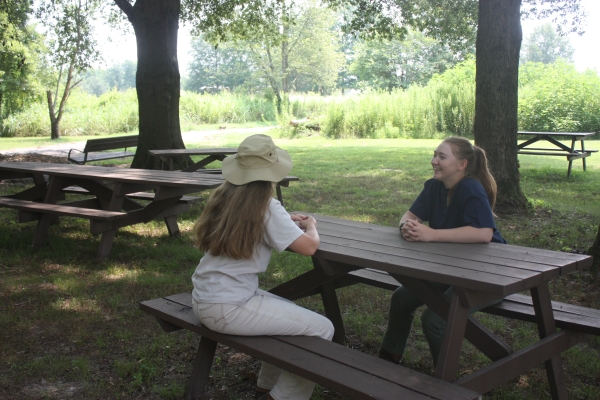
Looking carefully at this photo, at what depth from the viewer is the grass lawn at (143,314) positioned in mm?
3240

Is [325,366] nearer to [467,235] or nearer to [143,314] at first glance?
[467,235]

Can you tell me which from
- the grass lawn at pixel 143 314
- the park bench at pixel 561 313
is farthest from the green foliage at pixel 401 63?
the park bench at pixel 561 313

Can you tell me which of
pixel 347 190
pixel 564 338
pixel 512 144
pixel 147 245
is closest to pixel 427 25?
pixel 347 190

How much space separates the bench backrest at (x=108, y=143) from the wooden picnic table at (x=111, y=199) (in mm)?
3039

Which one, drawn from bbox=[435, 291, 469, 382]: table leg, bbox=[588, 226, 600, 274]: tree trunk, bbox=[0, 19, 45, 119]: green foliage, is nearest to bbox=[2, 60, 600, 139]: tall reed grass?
bbox=[0, 19, 45, 119]: green foliage

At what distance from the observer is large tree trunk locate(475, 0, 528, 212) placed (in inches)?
293

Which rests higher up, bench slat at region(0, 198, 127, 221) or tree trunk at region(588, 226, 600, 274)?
bench slat at region(0, 198, 127, 221)

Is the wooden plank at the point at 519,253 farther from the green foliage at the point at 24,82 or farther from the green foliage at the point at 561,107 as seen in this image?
the green foliage at the point at 24,82

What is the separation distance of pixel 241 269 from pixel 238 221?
23 centimetres

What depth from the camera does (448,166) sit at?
121 inches

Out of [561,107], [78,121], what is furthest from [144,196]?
[78,121]

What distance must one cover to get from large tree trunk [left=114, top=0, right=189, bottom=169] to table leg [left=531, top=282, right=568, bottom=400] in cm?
772

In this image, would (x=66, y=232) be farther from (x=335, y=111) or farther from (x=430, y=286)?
(x=335, y=111)

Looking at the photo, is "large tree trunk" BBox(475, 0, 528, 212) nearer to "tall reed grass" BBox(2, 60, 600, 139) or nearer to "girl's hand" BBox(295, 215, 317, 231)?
"girl's hand" BBox(295, 215, 317, 231)
